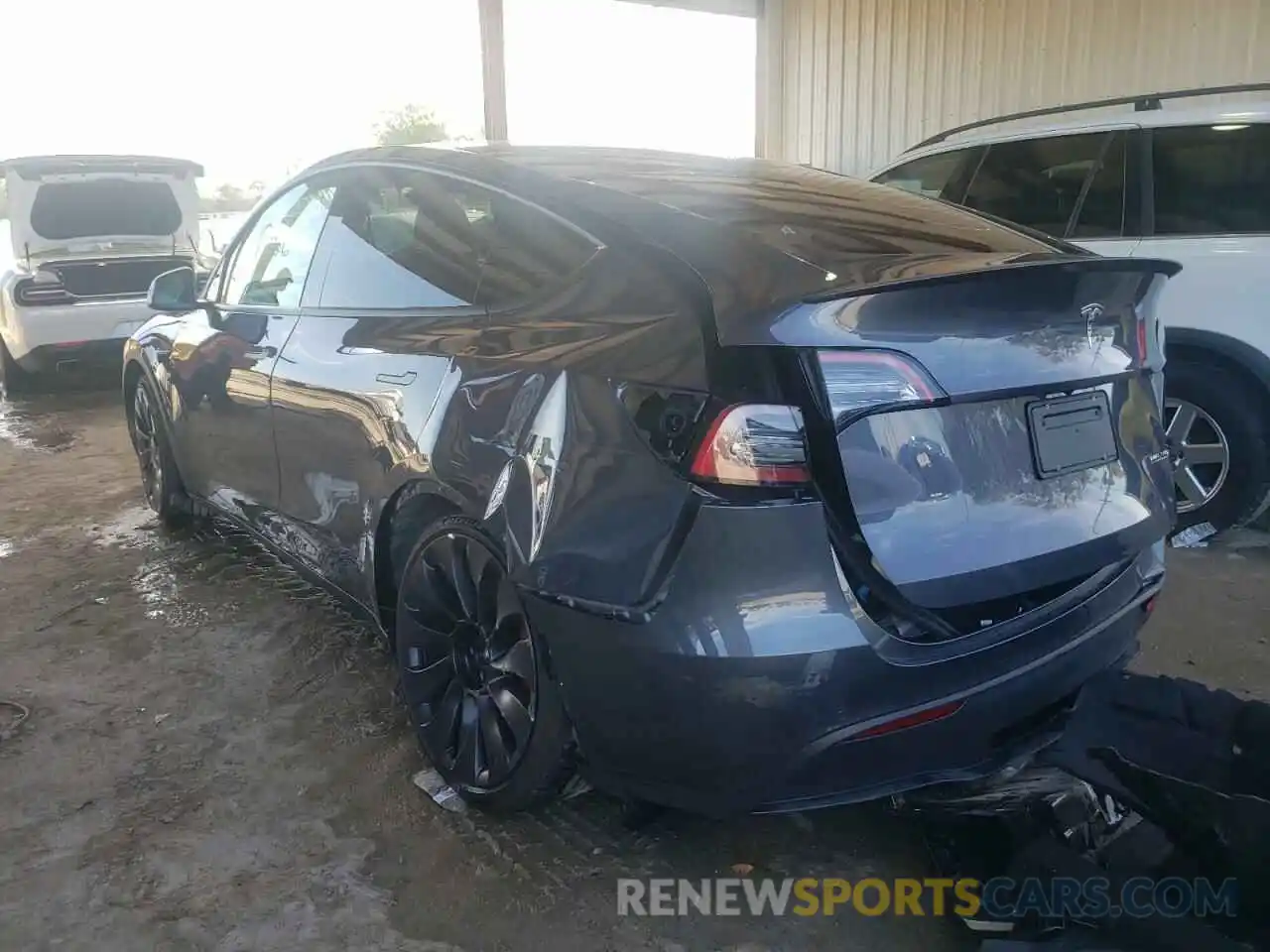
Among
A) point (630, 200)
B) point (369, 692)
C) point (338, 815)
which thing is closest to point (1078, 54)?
point (630, 200)

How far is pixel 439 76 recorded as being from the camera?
35.0 feet

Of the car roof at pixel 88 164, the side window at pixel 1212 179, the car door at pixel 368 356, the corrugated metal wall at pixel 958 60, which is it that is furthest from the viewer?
the car roof at pixel 88 164

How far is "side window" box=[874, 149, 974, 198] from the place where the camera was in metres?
4.95

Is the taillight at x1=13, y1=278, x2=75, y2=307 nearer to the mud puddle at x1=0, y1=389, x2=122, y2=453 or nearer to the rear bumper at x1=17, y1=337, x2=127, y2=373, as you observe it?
the rear bumper at x1=17, y1=337, x2=127, y2=373

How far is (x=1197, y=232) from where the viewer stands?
4.10m

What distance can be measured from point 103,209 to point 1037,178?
24.1ft

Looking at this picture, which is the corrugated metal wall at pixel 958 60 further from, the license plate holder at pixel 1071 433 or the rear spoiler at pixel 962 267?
the license plate holder at pixel 1071 433

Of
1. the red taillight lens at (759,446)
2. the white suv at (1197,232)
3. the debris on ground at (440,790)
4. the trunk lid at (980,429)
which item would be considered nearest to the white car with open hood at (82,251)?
the debris on ground at (440,790)

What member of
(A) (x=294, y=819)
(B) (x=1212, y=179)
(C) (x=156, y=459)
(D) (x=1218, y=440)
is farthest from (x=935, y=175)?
(A) (x=294, y=819)

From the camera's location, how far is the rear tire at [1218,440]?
414cm

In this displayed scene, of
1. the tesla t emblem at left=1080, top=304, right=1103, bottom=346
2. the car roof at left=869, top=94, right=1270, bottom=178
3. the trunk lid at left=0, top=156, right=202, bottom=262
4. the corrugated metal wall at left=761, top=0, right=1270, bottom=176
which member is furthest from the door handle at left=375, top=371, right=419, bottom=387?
the trunk lid at left=0, top=156, right=202, bottom=262

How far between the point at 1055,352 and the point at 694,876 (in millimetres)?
1369

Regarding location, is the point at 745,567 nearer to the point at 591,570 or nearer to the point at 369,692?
the point at 591,570

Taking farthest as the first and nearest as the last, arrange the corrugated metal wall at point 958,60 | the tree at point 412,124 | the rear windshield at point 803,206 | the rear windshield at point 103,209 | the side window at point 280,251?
the tree at point 412,124
the rear windshield at point 103,209
the corrugated metal wall at point 958,60
the side window at point 280,251
the rear windshield at point 803,206
